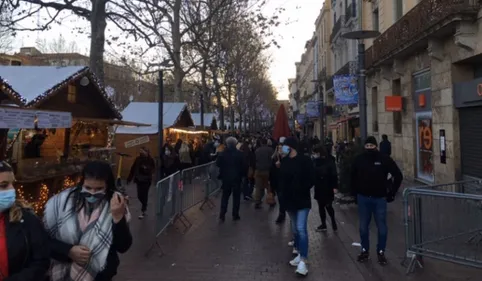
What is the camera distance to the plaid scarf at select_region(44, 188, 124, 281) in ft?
8.59

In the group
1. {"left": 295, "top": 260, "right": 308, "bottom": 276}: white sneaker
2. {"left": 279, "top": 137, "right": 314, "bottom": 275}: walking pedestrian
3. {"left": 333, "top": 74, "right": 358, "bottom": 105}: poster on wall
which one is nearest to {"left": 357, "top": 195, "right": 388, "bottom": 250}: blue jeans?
{"left": 279, "top": 137, "right": 314, "bottom": 275}: walking pedestrian

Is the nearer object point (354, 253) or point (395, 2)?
point (354, 253)

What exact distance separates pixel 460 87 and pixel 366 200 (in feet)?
24.9

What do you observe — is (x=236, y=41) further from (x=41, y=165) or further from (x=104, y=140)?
(x=41, y=165)

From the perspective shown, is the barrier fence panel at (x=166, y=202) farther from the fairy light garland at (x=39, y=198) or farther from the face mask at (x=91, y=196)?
the face mask at (x=91, y=196)

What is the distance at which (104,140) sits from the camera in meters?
14.6

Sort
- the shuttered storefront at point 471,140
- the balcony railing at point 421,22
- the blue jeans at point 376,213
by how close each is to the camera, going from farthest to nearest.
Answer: the shuttered storefront at point 471,140 → the balcony railing at point 421,22 → the blue jeans at point 376,213

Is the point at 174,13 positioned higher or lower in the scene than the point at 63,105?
higher

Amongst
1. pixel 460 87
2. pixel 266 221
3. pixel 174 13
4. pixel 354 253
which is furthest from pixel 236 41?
pixel 354 253

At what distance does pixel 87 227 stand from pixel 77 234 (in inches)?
2.9

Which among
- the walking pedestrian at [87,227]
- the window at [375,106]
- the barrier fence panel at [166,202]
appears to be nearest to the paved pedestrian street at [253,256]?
the barrier fence panel at [166,202]

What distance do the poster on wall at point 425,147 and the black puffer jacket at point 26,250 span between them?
13.7 meters

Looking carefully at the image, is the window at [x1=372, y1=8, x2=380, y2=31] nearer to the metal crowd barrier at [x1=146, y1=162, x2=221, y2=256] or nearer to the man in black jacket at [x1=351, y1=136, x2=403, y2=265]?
the metal crowd barrier at [x1=146, y1=162, x2=221, y2=256]

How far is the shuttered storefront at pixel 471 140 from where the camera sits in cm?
1088
